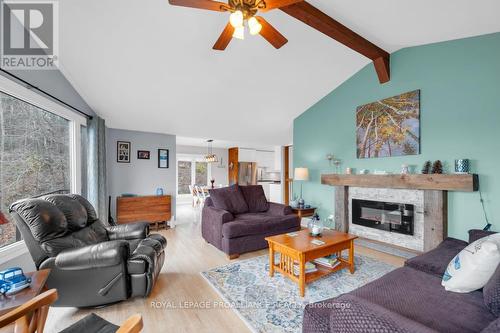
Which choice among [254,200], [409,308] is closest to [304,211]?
[254,200]

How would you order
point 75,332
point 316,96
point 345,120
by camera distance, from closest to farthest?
point 75,332
point 345,120
point 316,96

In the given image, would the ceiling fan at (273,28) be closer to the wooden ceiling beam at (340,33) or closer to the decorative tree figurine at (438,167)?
the wooden ceiling beam at (340,33)

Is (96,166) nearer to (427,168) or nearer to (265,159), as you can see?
(427,168)

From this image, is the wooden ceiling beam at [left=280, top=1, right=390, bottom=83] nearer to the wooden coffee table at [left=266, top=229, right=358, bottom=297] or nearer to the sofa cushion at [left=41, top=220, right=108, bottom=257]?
the wooden coffee table at [left=266, top=229, right=358, bottom=297]

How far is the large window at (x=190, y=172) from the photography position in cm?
837

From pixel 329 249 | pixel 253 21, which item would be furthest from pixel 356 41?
pixel 329 249

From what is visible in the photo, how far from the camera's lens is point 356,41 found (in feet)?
9.80

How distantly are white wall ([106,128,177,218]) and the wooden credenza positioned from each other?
0.37 m

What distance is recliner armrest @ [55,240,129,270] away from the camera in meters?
1.84

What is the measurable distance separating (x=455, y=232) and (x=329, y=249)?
184cm

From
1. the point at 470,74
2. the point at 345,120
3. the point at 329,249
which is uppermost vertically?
the point at 470,74

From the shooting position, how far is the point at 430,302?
137cm

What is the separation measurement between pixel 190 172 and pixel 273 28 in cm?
725

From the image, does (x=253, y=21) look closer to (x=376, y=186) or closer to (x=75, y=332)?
(x=75, y=332)
